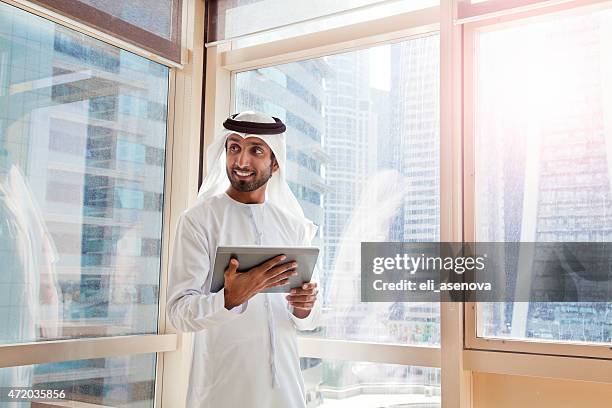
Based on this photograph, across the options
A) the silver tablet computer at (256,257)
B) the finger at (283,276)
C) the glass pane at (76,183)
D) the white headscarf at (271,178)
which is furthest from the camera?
the white headscarf at (271,178)

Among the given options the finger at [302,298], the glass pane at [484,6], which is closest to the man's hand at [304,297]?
the finger at [302,298]

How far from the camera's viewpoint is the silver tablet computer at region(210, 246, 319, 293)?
1.93 meters

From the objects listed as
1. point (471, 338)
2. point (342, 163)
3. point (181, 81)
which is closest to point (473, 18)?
point (342, 163)

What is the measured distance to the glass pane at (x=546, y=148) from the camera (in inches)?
87.8

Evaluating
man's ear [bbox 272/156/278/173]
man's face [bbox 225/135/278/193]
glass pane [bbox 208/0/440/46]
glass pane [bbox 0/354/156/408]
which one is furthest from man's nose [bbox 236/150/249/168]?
glass pane [bbox 0/354/156/408]

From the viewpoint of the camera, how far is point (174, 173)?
305cm

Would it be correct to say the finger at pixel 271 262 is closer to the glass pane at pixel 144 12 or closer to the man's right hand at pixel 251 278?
the man's right hand at pixel 251 278

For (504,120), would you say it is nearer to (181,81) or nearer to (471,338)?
(471,338)

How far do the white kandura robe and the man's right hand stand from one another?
42 mm

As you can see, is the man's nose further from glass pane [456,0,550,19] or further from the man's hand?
glass pane [456,0,550,19]

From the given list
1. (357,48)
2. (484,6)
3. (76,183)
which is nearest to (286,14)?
(357,48)

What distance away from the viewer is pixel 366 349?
2584mm

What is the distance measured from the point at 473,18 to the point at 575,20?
0.37 metres

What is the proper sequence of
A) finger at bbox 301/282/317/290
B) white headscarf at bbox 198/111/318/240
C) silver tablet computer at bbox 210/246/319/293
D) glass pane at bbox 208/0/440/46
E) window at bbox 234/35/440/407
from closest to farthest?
silver tablet computer at bbox 210/246/319/293 < finger at bbox 301/282/317/290 < white headscarf at bbox 198/111/318/240 < window at bbox 234/35/440/407 < glass pane at bbox 208/0/440/46
